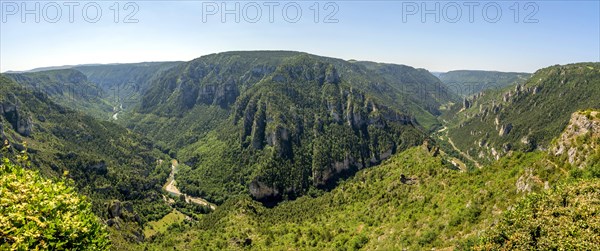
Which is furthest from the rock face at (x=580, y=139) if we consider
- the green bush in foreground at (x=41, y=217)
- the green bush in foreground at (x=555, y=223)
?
the green bush in foreground at (x=41, y=217)

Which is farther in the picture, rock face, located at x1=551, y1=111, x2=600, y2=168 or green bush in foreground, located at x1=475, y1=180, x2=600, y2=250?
rock face, located at x1=551, y1=111, x2=600, y2=168

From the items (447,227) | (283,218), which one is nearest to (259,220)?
(283,218)

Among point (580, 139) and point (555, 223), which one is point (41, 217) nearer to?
point (555, 223)

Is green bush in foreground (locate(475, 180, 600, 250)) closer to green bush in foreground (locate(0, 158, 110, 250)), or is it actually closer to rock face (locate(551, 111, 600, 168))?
rock face (locate(551, 111, 600, 168))

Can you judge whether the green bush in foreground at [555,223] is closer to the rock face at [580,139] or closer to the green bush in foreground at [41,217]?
the rock face at [580,139]

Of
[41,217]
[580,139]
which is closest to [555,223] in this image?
[580,139]

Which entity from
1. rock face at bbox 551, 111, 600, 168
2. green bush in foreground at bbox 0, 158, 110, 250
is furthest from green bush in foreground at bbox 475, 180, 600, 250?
green bush in foreground at bbox 0, 158, 110, 250
